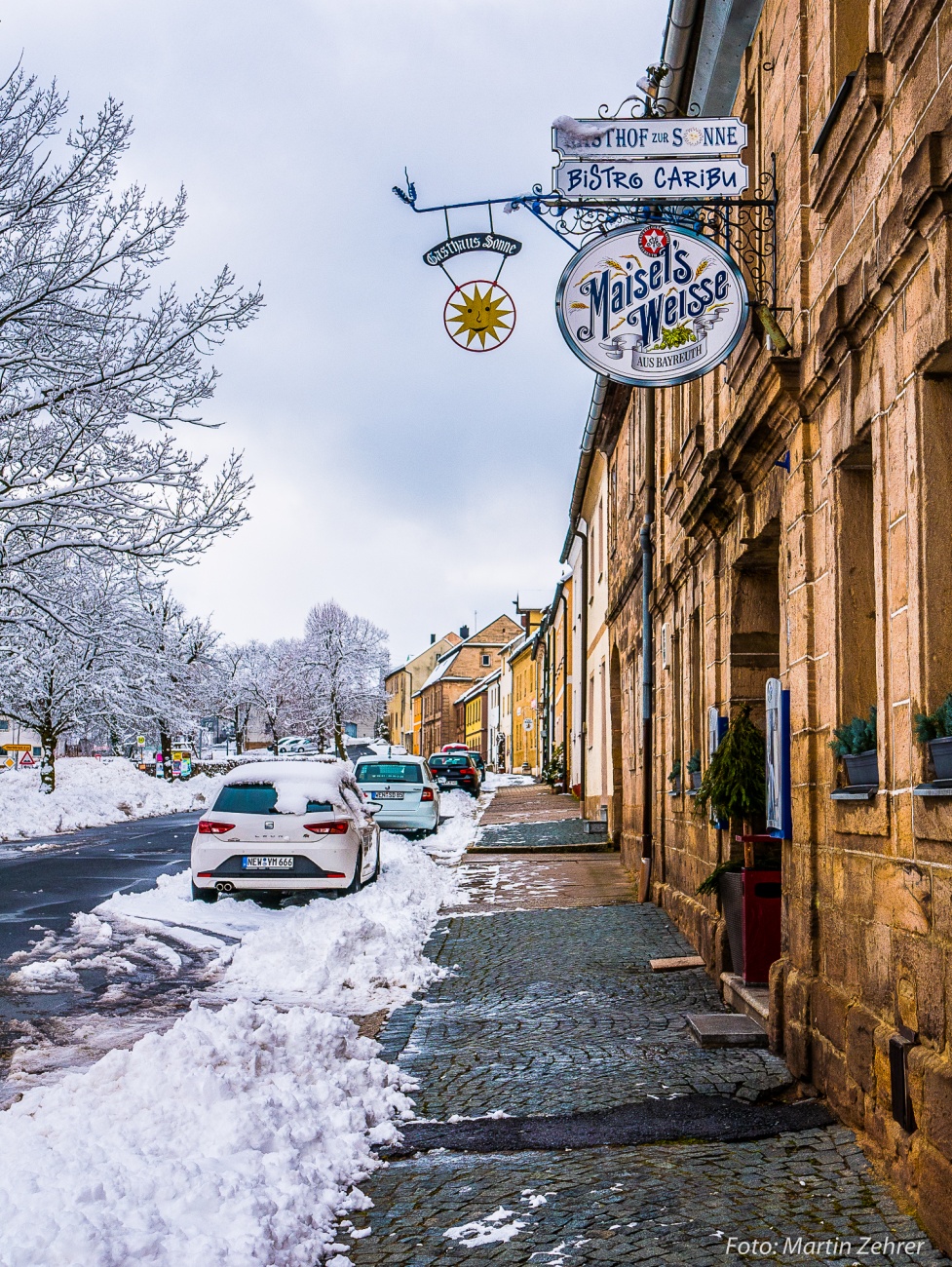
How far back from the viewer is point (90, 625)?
22.4m

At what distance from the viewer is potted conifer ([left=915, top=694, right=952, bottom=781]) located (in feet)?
14.6

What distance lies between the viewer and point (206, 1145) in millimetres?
4738

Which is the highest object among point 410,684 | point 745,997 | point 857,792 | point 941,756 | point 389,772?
point 410,684

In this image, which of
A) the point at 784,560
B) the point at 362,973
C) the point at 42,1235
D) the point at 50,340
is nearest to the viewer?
the point at 42,1235

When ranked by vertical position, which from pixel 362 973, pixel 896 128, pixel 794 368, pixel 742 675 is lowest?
pixel 362 973

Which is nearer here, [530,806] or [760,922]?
[760,922]

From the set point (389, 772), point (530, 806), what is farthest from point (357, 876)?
point (530, 806)

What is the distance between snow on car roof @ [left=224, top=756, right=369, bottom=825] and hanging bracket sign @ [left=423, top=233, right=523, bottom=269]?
646 centimetres

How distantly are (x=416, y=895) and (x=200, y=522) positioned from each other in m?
8.48

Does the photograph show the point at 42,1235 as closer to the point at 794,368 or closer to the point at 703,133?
the point at 794,368

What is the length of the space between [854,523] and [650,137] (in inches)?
121

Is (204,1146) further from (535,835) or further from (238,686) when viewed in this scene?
(238,686)

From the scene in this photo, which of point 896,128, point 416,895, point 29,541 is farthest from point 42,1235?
point 29,541

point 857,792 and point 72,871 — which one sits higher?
point 857,792
